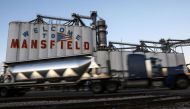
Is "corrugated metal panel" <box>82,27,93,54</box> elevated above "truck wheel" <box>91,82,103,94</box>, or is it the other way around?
"corrugated metal panel" <box>82,27,93,54</box>

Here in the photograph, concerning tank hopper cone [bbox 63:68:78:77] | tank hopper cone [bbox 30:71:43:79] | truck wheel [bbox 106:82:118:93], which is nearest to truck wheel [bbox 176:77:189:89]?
truck wheel [bbox 106:82:118:93]

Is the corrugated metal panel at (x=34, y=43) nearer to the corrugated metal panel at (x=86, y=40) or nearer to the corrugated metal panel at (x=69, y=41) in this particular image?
the corrugated metal panel at (x=69, y=41)

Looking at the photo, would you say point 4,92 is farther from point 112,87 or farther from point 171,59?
point 171,59

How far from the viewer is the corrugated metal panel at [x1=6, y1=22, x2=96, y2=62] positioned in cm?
3512

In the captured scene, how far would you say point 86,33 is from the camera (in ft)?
131

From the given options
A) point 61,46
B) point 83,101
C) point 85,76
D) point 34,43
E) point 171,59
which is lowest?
point 83,101

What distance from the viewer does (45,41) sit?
37125mm

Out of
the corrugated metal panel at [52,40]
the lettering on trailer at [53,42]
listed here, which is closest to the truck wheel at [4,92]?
the lettering on trailer at [53,42]

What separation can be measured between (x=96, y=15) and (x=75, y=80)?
32077mm

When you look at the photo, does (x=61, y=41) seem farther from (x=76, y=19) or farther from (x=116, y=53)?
(x=116, y=53)

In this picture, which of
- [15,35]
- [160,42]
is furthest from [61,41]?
[160,42]

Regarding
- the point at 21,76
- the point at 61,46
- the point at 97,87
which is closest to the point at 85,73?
the point at 97,87

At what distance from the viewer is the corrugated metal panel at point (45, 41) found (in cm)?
3512

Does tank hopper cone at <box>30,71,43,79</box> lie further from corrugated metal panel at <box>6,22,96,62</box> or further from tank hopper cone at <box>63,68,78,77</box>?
corrugated metal panel at <box>6,22,96,62</box>
